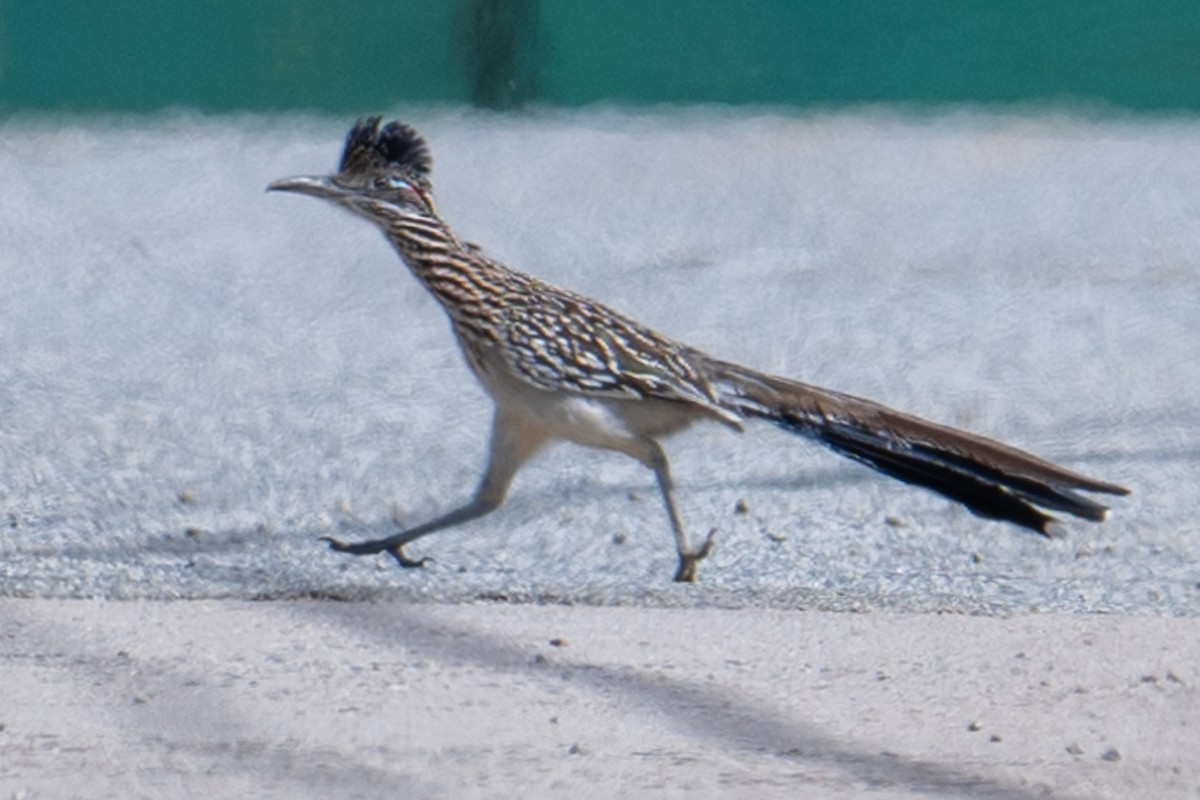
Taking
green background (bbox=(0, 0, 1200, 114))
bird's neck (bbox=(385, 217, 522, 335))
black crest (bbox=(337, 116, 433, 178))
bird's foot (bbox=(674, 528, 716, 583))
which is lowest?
bird's foot (bbox=(674, 528, 716, 583))

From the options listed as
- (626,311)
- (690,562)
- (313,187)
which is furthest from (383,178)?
(626,311)

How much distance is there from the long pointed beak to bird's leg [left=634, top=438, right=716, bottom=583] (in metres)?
1.00

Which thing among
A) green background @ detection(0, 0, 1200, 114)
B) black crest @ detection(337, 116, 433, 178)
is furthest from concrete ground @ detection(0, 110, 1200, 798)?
black crest @ detection(337, 116, 433, 178)

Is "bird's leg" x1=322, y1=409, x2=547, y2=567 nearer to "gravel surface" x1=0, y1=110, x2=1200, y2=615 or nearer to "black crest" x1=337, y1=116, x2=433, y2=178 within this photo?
"gravel surface" x1=0, y1=110, x2=1200, y2=615

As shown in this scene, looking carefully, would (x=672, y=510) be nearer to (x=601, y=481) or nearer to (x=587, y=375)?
(x=587, y=375)

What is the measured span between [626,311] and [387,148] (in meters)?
3.49

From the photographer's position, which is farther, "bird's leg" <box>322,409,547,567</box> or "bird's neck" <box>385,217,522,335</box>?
"bird's leg" <box>322,409,547,567</box>

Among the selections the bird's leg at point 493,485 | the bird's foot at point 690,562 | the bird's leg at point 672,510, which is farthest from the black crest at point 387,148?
the bird's foot at point 690,562

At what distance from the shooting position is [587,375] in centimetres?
593

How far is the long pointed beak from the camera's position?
5918 millimetres

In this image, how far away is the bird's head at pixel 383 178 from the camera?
6012 millimetres

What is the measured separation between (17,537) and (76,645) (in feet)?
3.42

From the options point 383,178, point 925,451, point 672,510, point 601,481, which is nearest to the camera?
point 925,451

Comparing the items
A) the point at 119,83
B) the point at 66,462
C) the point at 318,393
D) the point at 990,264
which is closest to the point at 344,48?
the point at 119,83
